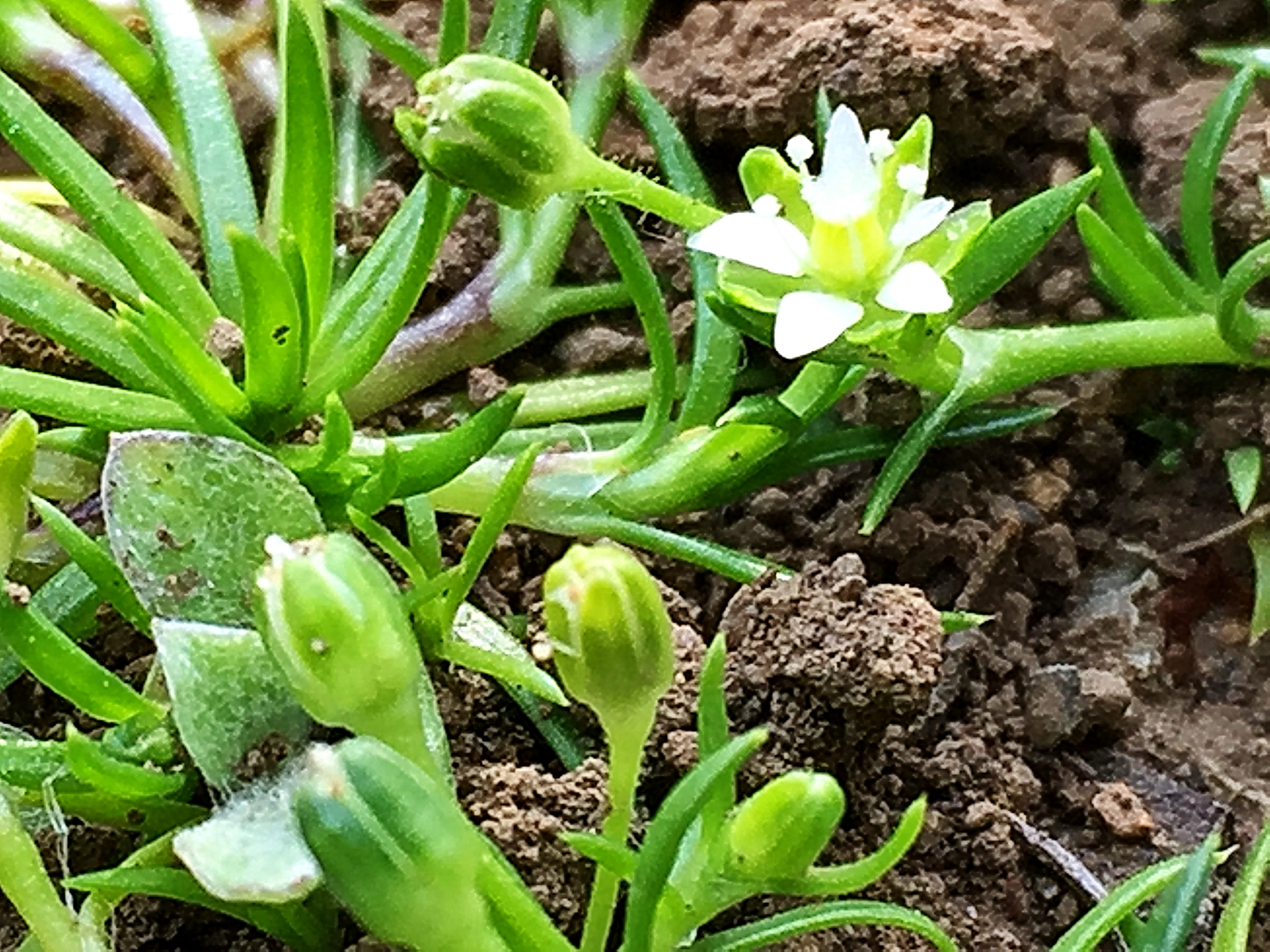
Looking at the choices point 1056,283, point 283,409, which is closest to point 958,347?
point 1056,283

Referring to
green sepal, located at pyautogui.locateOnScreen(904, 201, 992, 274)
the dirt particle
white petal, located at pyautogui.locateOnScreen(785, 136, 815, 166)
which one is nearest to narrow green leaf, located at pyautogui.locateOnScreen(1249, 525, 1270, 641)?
the dirt particle

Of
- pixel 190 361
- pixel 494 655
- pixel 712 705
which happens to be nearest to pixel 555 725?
pixel 494 655

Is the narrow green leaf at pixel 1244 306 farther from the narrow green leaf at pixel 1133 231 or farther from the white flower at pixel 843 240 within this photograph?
the white flower at pixel 843 240

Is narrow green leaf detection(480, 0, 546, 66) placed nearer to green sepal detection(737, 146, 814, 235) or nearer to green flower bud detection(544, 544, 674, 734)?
green sepal detection(737, 146, 814, 235)

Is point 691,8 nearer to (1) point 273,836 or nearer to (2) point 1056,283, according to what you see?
(2) point 1056,283

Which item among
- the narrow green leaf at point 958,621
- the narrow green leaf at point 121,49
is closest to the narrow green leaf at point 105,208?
the narrow green leaf at point 121,49

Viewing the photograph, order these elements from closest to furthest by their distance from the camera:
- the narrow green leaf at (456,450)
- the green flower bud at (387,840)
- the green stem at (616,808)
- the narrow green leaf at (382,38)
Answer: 1. the green flower bud at (387,840)
2. the green stem at (616,808)
3. the narrow green leaf at (456,450)
4. the narrow green leaf at (382,38)
